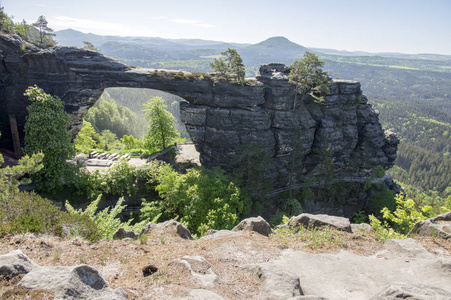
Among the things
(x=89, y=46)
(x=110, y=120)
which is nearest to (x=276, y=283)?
(x=89, y=46)

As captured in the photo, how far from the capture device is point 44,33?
35.4 metres

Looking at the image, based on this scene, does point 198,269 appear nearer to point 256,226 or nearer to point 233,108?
point 256,226

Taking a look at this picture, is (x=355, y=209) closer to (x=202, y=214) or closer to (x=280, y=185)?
(x=280, y=185)

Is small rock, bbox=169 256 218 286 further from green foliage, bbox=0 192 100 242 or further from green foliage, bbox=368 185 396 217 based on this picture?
green foliage, bbox=368 185 396 217

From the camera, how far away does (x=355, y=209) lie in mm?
43188

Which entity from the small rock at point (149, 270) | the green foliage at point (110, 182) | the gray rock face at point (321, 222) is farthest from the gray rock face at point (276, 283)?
the green foliage at point (110, 182)

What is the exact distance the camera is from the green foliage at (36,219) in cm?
1059

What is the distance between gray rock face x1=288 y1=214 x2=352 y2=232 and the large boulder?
3.24 metres

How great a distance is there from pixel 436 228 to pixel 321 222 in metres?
5.18

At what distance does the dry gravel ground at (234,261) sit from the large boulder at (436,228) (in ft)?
1.35

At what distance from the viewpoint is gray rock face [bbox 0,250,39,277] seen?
22.2 ft

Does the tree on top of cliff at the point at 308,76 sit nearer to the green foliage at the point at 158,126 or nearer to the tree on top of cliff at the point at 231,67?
the tree on top of cliff at the point at 231,67

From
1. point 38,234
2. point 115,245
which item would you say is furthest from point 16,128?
point 115,245

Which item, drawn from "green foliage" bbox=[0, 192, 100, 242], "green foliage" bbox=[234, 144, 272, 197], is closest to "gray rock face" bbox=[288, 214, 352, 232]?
"green foliage" bbox=[0, 192, 100, 242]
